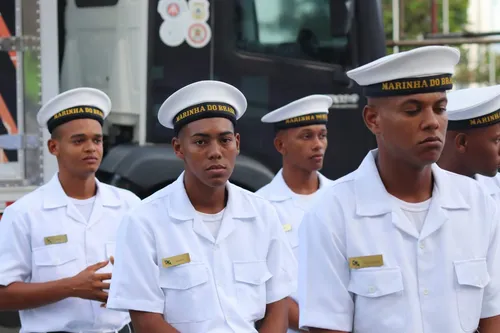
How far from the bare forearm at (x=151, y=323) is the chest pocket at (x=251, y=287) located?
11.6 inches

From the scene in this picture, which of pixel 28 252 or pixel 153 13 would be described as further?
pixel 153 13

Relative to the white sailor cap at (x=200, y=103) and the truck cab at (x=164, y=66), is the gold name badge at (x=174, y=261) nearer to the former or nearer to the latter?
the white sailor cap at (x=200, y=103)

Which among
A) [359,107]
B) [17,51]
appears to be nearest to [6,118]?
[17,51]

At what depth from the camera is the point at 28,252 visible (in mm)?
4812

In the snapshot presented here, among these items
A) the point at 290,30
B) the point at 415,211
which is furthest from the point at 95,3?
the point at 415,211

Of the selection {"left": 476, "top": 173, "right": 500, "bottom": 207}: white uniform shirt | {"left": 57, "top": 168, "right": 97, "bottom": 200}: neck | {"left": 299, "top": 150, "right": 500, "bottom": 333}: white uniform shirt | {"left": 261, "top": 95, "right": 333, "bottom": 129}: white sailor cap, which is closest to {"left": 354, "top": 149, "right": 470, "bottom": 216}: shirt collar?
{"left": 299, "top": 150, "right": 500, "bottom": 333}: white uniform shirt

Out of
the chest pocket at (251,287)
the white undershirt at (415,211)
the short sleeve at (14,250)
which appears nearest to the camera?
Result: the white undershirt at (415,211)

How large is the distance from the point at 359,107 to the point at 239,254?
3.94 metres

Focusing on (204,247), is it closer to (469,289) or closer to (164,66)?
(469,289)

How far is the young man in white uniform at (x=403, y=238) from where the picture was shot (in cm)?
304

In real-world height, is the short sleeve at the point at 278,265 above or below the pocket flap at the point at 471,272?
below

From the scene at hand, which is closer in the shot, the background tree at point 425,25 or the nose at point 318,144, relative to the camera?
the nose at point 318,144

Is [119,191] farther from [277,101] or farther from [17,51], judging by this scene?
[277,101]

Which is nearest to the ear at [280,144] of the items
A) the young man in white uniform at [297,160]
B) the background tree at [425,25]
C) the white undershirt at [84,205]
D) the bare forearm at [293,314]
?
the young man in white uniform at [297,160]
